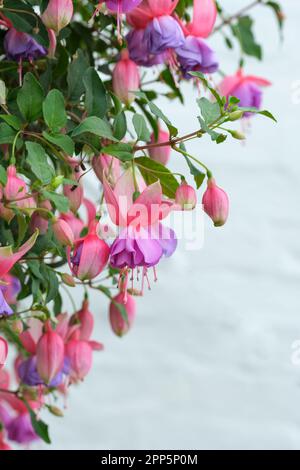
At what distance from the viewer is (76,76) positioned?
85 centimetres

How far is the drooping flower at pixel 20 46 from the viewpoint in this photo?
836 mm

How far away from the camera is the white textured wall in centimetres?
175

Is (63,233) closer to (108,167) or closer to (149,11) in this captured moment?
(108,167)

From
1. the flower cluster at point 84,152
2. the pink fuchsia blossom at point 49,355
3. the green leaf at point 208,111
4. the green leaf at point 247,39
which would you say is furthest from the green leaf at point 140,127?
the green leaf at point 247,39

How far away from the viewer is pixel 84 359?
1.01 meters

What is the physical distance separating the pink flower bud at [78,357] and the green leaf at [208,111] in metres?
0.38

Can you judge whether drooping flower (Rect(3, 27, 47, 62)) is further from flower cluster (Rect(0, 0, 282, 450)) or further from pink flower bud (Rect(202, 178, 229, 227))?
pink flower bud (Rect(202, 178, 229, 227))

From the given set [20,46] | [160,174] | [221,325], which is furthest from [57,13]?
[221,325]

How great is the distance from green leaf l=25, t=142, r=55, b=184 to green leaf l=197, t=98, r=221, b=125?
143 mm

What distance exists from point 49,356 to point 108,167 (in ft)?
0.81

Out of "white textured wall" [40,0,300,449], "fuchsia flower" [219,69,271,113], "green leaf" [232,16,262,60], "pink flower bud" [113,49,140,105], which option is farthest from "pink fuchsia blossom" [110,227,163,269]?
"white textured wall" [40,0,300,449]

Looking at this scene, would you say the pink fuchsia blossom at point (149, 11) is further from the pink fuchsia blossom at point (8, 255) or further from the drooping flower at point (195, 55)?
the pink fuchsia blossom at point (8, 255)
